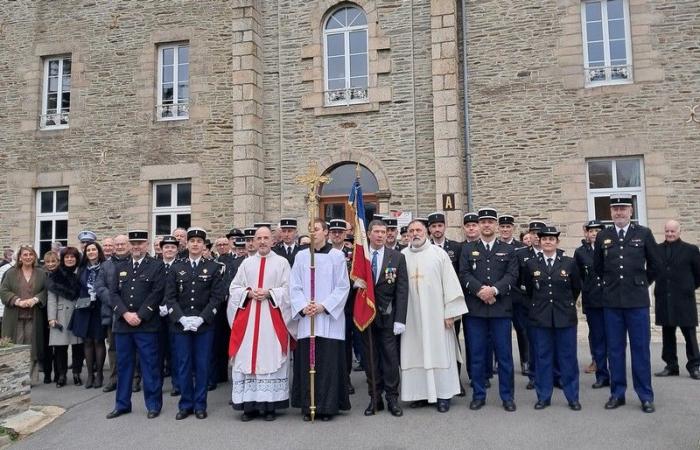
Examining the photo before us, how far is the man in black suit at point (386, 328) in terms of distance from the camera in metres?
6.00

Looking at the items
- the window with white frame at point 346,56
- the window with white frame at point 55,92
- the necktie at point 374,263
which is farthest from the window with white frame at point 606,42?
the window with white frame at point 55,92

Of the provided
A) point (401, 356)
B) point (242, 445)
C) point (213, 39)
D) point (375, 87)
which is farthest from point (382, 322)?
point (213, 39)

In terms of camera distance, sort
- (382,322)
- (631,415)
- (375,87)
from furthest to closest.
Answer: (375,87), (382,322), (631,415)

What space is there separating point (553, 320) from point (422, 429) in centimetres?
179

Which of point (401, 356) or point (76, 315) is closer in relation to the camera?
point (401, 356)

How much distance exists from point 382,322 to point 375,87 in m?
8.03

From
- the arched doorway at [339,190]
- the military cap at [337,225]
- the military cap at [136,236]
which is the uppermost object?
the arched doorway at [339,190]

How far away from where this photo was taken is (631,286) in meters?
5.81

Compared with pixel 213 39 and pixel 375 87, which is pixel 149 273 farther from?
pixel 213 39

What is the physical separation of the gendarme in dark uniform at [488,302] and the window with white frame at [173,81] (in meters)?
10.3

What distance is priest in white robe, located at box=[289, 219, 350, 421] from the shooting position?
5.82 m

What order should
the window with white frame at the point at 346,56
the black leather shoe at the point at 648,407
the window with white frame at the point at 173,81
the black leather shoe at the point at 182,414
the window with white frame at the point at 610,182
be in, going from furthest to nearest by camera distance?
1. the window with white frame at the point at 173,81
2. the window with white frame at the point at 346,56
3. the window with white frame at the point at 610,182
4. the black leather shoe at the point at 182,414
5. the black leather shoe at the point at 648,407

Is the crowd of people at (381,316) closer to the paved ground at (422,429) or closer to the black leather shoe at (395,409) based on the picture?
the black leather shoe at (395,409)

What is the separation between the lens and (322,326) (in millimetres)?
5906
